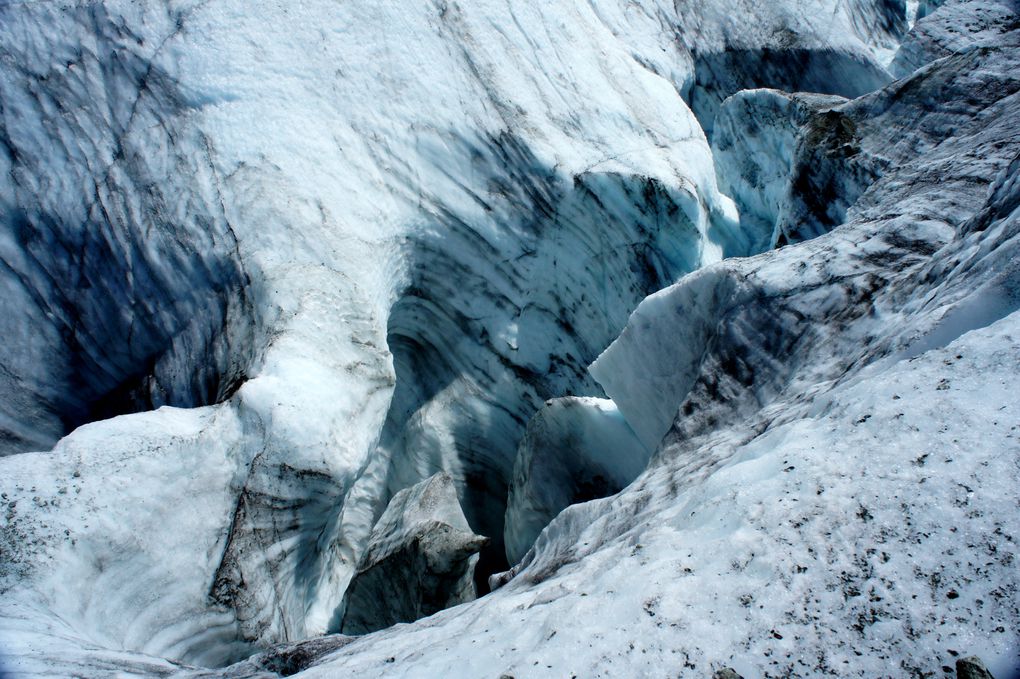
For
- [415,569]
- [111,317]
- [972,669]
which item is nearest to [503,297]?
[415,569]

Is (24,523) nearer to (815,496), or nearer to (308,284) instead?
(308,284)

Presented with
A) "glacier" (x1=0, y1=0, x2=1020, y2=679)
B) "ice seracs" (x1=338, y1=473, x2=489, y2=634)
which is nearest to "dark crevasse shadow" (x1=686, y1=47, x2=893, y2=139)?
"glacier" (x1=0, y1=0, x2=1020, y2=679)

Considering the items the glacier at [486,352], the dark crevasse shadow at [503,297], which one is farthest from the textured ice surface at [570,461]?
the dark crevasse shadow at [503,297]

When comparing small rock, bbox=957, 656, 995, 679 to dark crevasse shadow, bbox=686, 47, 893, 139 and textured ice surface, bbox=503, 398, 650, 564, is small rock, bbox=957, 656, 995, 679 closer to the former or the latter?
textured ice surface, bbox=503, 398, 650, 564

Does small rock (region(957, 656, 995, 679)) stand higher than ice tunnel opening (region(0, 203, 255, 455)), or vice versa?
ice tunnel opening (region(0, 203, 255, 455))

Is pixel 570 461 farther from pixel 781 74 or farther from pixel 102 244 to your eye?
pixel 781 74

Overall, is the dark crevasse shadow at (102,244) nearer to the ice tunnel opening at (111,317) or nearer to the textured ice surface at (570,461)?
the ice tunnel opening at (111,317)

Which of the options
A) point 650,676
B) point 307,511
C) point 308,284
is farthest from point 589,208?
point 650,676
